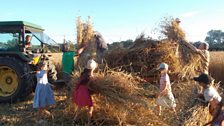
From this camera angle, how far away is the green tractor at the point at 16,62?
820 centimetres

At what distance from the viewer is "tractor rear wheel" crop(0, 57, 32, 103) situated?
8.18 m

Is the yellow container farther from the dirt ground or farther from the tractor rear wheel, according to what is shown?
the dirt ground

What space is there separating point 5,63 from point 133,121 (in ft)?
12.8

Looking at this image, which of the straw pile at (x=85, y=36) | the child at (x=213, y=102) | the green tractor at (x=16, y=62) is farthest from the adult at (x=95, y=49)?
the child at (x=213, y=102)

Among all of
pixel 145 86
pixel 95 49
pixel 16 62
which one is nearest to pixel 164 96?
pixel 145 86

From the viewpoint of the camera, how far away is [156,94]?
21.9 ft

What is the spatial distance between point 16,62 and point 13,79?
512mm

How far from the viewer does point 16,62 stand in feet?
27.0

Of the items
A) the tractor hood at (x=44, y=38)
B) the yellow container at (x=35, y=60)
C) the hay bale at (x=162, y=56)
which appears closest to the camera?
the hay bale at (x=162, y=56)

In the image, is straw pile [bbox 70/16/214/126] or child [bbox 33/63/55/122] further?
child [bbox 33/63/55/122]

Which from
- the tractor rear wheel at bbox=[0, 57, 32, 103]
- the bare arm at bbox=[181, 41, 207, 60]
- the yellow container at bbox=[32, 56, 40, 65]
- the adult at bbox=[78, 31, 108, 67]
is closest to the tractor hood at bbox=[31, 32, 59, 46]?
the yellow container at bbox=[32, 56, 40, 65]

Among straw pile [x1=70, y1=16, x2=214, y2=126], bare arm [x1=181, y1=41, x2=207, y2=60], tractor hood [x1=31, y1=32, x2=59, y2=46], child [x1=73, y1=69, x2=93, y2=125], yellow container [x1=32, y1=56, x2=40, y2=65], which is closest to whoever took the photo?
straw pile [x1=70, y1=16, x2=214, y2=126]

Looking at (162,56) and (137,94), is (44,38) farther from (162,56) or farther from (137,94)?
(137,94)

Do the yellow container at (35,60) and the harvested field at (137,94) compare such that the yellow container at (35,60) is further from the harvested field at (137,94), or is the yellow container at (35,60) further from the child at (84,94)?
the child at (84,94)
